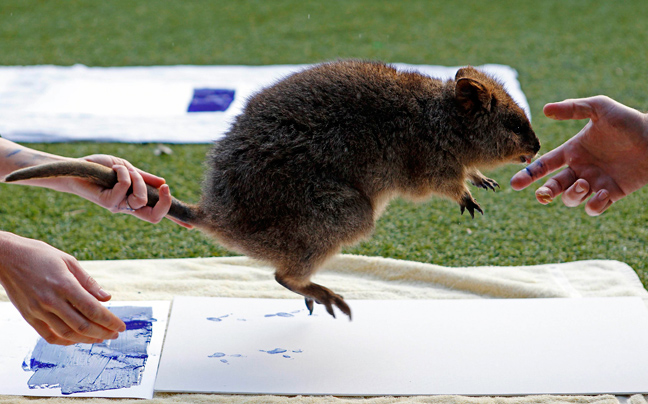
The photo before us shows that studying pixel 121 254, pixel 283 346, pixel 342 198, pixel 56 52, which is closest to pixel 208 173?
pixel 342 198

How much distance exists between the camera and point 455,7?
714 cm

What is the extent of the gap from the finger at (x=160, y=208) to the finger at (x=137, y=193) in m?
0.06

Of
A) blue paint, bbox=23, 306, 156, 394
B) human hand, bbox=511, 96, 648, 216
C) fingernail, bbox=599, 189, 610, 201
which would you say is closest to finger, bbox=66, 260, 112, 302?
blue paint, bbox=23, 306, 156, 394

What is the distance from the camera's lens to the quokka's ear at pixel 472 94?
106 inches

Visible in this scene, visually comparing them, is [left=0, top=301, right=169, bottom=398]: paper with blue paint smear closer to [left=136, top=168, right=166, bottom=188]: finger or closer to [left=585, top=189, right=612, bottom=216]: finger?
[left=136, top=168, right=166, bottom=188]: finger

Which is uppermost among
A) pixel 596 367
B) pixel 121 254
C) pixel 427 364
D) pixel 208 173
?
pixel 208 173

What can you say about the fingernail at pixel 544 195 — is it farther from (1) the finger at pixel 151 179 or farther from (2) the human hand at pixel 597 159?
(1) the finger at pixel 151 179

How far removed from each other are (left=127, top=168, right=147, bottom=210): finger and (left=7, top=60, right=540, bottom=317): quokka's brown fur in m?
0.07

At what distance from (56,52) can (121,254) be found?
11.0 feet

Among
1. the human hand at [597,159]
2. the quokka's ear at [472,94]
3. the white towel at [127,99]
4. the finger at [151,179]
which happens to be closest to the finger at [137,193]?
the finger at [151,179]

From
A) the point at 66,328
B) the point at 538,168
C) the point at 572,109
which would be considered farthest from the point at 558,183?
the point at 66,328

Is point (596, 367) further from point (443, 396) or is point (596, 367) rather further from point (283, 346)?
point (283, 346)

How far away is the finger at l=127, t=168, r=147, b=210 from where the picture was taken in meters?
2.46

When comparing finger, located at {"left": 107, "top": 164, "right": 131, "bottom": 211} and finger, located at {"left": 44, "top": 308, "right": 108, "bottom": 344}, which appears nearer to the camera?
finger, located at {"left": 44, "top": 308, "right": 108, "bottom": 344}
